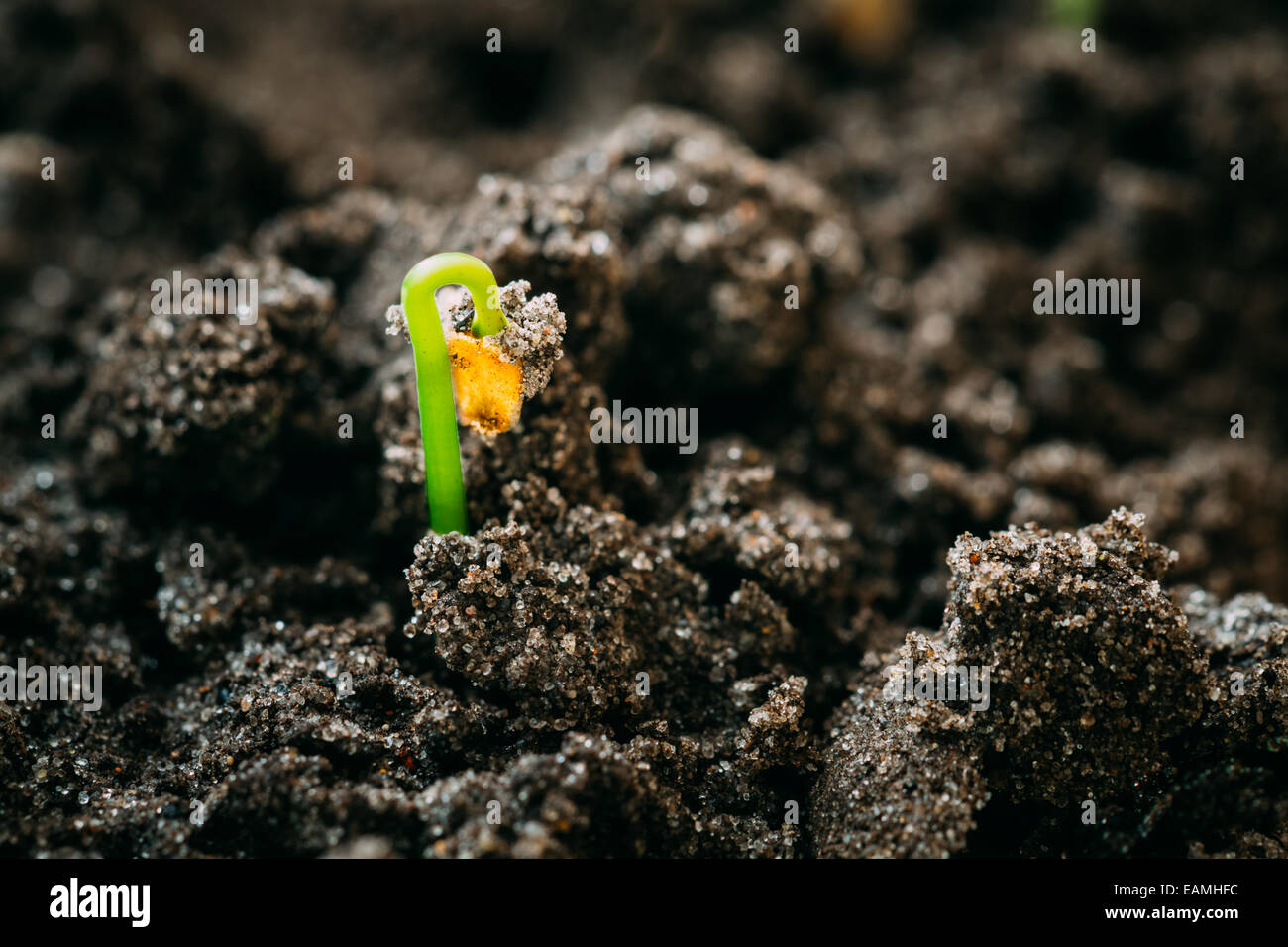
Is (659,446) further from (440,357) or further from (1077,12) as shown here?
(1077,12)

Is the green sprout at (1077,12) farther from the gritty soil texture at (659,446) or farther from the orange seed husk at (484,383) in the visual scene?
the orange seed husk at (484,383)

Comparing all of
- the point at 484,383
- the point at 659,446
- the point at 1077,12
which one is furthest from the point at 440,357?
the point at 1077,12

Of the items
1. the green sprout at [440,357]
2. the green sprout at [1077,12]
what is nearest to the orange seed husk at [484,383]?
the green sprout at [440,357]

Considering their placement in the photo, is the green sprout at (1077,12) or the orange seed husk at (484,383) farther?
the green sprout at (1077,12)

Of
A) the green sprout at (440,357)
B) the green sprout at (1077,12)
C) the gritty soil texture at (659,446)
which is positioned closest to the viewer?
the green sprout at (440,357)
